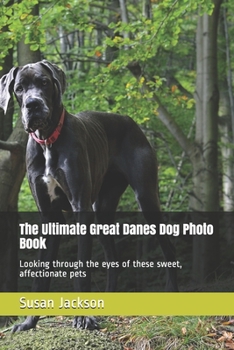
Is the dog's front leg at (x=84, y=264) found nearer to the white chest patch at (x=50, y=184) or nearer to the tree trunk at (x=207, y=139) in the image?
the white chest patch at (x=50, y=184)

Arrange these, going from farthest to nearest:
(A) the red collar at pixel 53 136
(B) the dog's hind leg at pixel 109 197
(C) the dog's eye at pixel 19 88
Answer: (B) the dog's hind leg at pixel 109 197
(A) the red collar at pixel 53 136
(C) the dog's eye at pixel 19 88

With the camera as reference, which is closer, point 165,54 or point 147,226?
point 147,226

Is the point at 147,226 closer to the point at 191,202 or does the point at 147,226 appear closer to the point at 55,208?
the point at 55,208

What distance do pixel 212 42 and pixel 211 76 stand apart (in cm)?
58

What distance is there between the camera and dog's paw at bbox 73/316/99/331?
4.82 m

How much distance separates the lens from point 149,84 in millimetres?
9484

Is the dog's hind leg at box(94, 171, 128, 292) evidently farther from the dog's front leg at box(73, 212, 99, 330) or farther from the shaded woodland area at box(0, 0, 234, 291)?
the shaded woodland area at box(0, 0, 234, 291)

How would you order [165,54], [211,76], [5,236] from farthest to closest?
[165,54], [211,76], [5,236]

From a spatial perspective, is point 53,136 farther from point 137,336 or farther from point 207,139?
point 207,139

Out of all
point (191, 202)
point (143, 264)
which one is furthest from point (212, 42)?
point (143, 264)

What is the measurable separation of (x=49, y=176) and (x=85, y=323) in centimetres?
114

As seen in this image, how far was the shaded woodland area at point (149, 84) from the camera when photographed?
7.70m

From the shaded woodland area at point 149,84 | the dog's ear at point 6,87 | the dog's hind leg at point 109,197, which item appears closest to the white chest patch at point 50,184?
the dog's ear at point 6,87

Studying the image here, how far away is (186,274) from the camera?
1111cm
